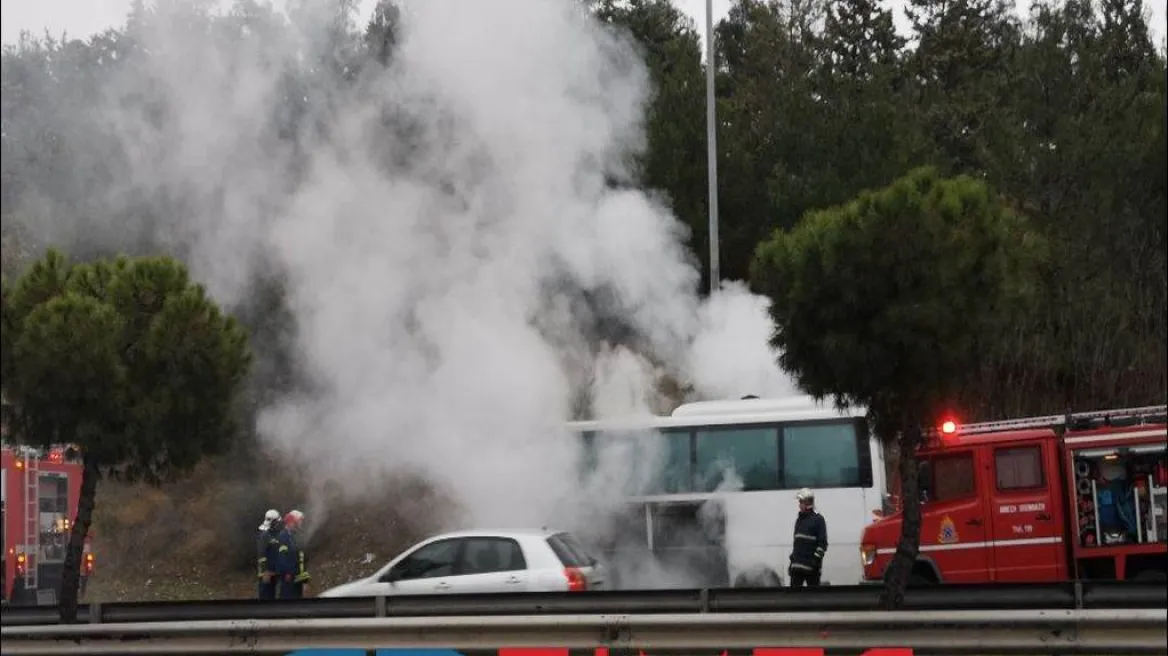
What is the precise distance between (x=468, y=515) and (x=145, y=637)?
11.8 metres

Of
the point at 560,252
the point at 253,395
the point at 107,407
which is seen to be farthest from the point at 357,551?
the point at 107,407

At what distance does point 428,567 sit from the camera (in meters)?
16.2

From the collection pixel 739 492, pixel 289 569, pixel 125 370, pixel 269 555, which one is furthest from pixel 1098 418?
pixel 125 370

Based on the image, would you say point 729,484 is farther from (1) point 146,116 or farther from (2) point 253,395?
(1) point 146,116

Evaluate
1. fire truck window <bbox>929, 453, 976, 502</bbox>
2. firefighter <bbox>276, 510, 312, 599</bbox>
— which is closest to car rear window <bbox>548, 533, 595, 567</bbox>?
firefighter <bbox>276, 510, 312, 599</bbox>

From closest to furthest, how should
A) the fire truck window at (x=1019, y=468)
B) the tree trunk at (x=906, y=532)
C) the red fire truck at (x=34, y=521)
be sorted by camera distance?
the tree trunk at (x=906, y=532), the fire truck window at (x=1019, y=468), the red fire truck at (x=34, y=521)

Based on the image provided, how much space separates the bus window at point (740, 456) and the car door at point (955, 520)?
3.41 m

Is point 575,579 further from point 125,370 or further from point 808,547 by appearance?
point 125,370

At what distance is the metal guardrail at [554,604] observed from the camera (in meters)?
13.5

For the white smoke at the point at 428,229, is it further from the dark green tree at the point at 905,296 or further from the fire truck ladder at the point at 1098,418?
the dark green tree at the point at 905,296

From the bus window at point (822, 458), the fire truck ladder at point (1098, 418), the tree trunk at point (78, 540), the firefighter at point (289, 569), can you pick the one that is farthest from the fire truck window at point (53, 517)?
the fire truck ladder at point (1098, 418)

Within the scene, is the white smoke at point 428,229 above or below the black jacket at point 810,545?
above

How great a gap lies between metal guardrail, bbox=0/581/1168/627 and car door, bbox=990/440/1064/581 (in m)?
4.04

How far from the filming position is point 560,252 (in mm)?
27625
